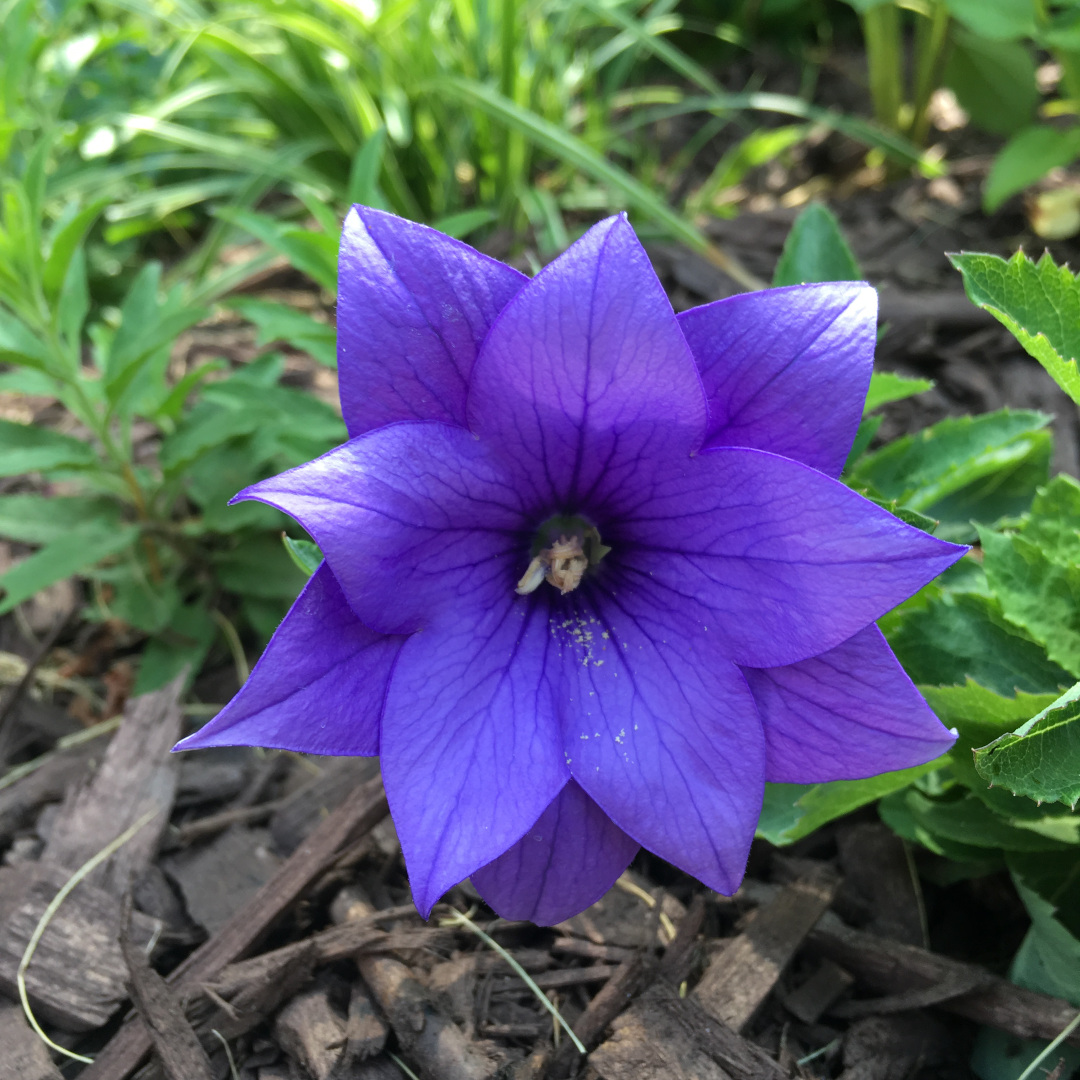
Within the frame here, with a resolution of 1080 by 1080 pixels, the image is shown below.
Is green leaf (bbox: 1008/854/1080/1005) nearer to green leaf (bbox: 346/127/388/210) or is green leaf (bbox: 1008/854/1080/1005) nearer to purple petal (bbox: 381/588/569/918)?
purple petal (bbox: 381/588/569/918)

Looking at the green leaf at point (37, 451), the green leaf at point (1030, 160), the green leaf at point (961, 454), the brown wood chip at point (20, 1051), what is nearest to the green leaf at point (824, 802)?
the green leaf at point (961, 454)

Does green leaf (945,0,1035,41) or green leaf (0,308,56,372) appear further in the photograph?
green leaf (945,0,1035,41)

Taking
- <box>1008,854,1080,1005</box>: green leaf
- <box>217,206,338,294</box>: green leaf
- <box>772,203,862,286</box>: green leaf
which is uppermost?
<box>217,206,338,294</box>: green leaf

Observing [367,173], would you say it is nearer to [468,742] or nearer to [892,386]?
[892,386]

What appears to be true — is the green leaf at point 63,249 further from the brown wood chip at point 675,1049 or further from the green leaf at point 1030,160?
the green leaf at point 1030,160

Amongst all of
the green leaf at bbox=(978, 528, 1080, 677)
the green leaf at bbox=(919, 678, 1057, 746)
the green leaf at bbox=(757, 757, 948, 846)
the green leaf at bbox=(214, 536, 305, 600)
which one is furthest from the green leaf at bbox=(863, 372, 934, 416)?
the green leaf at bbox=(214, 536, 305, 600)

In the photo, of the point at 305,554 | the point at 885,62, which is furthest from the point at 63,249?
the point at 885,62

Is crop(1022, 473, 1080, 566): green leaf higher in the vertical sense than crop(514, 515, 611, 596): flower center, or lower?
lower
